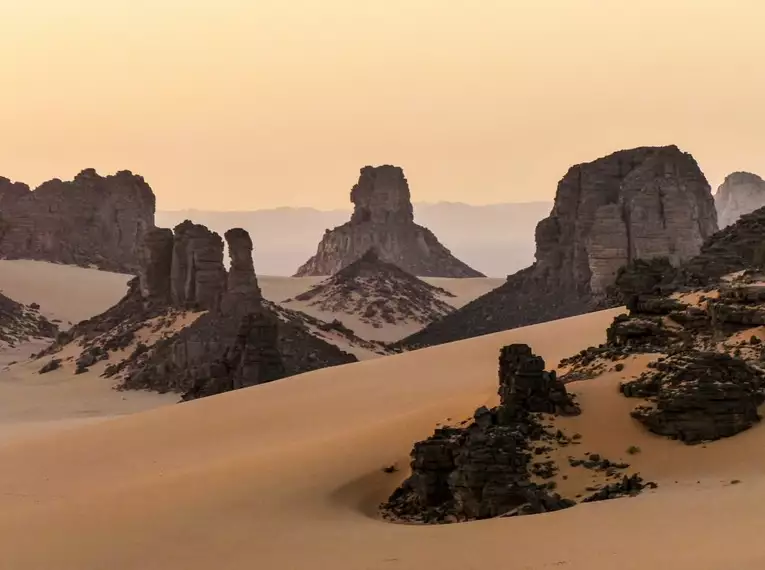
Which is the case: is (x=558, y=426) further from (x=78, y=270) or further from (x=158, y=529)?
(x=78, y=270)

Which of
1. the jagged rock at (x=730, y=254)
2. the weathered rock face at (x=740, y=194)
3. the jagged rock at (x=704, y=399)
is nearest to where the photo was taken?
the jagged rock at (x=704, y=399)

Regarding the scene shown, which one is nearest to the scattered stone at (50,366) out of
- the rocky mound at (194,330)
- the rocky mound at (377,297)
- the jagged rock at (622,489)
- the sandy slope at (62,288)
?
the rocky mound at (194,330)

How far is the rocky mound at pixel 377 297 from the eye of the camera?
77.6 m

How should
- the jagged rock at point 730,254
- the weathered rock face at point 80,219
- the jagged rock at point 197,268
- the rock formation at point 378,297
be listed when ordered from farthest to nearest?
the weathered rock face at point 80,219, the rock formation at point 378,297, the jagged rock at point 197,268, the jagged rock at point 730,254

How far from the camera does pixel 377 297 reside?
80.8 m

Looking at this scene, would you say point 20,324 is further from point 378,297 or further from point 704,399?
point 704,399

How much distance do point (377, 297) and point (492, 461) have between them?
223 ft

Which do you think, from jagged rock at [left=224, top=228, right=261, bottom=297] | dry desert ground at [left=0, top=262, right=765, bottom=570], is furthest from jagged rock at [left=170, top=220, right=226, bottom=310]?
dry desert ground at [left=0, top=262, right=765, bottom=570]

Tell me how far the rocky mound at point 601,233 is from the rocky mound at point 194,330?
52.2ft

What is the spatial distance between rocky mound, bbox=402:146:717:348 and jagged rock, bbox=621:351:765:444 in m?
36.1

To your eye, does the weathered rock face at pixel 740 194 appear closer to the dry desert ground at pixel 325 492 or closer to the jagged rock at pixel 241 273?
the jagged rock at pixel 241 273

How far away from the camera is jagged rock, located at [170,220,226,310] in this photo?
4862 cm

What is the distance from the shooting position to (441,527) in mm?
12305

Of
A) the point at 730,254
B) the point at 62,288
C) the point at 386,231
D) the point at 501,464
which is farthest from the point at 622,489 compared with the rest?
the point at 386,231
